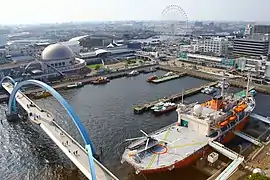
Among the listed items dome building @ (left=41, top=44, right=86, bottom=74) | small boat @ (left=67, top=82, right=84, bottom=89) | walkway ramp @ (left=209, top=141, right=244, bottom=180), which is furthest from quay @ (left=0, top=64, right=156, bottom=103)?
walkway ramp @ (left=209, top=141, right=244, bottom=180)

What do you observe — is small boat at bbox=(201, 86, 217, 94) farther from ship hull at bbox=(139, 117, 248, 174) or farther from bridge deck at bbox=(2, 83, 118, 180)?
bridge deck at bbox=(2, 83, 118, 180)

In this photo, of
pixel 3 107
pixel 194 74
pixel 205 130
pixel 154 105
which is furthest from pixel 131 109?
pixel 194 74

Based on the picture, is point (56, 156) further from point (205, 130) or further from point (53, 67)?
point (53, 67)

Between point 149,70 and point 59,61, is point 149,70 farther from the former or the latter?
point 59,61

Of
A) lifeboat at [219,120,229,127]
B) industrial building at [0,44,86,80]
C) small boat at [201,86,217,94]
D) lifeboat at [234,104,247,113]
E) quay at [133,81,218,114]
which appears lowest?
quay at [133,81,218,114]

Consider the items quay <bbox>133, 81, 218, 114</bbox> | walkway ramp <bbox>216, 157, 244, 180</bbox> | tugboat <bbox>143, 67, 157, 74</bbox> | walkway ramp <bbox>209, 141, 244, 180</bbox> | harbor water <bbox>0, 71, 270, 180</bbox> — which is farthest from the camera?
tugboat <bbox>143, 67, 157, 74</bbox>

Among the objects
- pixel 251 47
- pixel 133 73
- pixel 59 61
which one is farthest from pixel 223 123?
pixel 251 47

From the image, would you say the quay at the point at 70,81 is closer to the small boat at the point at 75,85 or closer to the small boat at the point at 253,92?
the small boat at the point at 75,85
